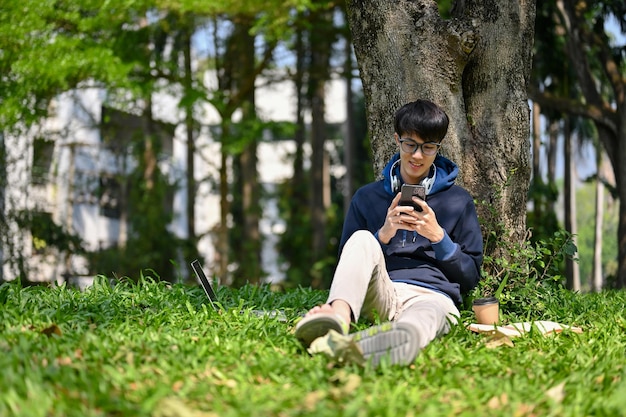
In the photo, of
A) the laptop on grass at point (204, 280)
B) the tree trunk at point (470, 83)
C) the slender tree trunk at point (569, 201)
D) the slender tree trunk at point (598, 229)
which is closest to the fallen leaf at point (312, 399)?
the laptop on grass at point (204, 280)

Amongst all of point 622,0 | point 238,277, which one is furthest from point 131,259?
point 622,0

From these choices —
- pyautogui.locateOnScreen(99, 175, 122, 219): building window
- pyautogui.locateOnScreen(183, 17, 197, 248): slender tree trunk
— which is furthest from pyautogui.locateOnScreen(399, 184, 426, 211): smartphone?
pyautogui.locateOnScreen(99, 175, 122, 219): building window

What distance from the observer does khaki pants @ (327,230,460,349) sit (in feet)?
11.6

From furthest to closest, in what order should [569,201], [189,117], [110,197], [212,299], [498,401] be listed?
[110,197] < [569,201] < [189,117] < [212,299] < [498,401]

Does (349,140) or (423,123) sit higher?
(349,140)

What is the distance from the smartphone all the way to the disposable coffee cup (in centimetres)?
70

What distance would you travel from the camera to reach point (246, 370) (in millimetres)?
3072

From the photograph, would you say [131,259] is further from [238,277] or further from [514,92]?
[514,92]

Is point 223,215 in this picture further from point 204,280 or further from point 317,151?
point 204,280

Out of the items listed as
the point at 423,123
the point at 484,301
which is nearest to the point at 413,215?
the point at 423,123

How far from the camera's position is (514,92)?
5180 mm

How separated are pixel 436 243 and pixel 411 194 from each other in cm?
29

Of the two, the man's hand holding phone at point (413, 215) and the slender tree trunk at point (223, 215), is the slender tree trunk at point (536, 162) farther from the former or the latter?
the man's hand holding phone at point (413, 215)

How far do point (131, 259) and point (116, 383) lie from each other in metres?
13.0
